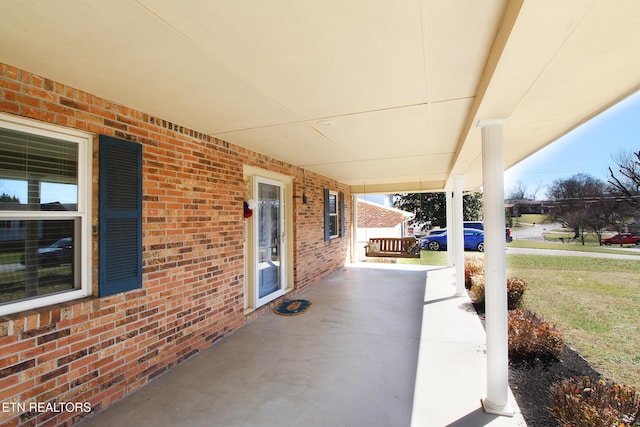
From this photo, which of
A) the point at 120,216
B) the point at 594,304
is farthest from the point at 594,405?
the point at 594,304

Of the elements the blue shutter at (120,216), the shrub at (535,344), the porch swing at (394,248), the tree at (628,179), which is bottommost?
the shrub at (535,344)

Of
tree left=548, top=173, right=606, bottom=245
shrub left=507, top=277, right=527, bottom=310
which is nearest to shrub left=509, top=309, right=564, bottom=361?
shrub left=507, top=277, right=527, bottom=310

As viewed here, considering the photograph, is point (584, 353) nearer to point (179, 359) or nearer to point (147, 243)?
point (179, 359)

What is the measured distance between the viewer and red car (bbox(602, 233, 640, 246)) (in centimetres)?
728

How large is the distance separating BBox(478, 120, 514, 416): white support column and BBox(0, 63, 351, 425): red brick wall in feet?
9.96

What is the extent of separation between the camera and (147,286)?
2896 mm

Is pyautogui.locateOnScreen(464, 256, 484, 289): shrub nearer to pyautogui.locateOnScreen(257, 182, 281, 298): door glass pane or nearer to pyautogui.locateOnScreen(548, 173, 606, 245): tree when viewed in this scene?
pyautogui.locateOnScreen(548, 173, 606, 245): tree

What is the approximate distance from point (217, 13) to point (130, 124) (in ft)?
6.04

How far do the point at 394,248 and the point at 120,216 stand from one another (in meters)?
8.15

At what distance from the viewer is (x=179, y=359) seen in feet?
10.6

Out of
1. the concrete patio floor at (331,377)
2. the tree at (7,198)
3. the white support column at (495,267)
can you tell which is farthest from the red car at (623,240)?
the tree at (7,198)

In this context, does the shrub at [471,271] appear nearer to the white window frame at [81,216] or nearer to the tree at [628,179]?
the tree at [628,179]

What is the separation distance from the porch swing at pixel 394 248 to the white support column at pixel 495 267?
591 centimetres

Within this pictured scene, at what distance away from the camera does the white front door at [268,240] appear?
192 inches
